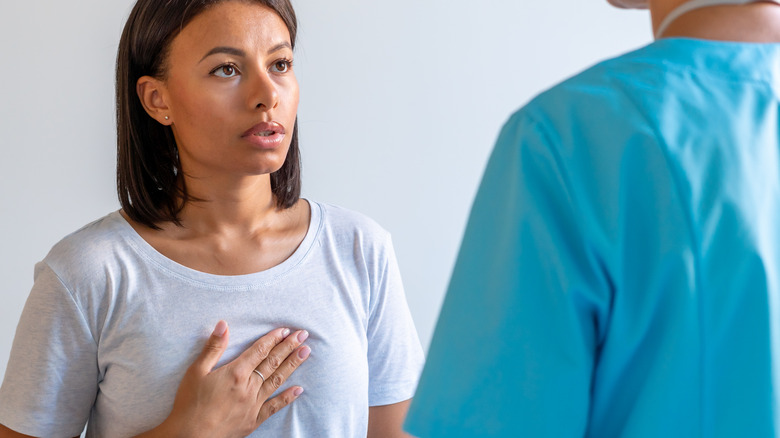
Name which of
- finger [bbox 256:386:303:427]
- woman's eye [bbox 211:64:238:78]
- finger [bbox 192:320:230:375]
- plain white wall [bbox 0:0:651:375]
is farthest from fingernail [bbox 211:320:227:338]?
plain white wall [bbox 0:0:651:375]

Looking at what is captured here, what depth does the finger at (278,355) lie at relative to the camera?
1064 millimetres

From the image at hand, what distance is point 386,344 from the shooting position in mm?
1188

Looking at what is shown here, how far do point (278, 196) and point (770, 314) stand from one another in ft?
2.87

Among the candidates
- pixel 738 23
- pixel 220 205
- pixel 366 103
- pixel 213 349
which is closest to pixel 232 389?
pixel 213 349

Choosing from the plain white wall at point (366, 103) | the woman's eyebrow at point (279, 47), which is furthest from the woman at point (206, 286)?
→ the plain white wall at point (366, 103)

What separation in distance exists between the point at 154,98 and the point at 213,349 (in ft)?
1.26

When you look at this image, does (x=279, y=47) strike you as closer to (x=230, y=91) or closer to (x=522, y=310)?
(x=230, y=91)

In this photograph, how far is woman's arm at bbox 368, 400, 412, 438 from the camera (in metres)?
1.20

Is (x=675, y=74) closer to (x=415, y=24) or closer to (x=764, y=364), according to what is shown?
(x=764, y=364)

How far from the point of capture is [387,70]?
1814 millimetres

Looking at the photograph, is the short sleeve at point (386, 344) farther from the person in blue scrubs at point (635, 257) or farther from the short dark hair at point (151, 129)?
the person in blue scrubs at point (635, 257)

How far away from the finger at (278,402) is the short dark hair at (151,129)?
31cm

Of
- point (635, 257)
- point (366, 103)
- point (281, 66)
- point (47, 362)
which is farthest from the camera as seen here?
point (366, 103)

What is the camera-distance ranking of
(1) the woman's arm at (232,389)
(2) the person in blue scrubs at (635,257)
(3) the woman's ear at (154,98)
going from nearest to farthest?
1. (2) the person in blue scrubs at (635,257)
2. (1) the woman's arm at (232,389)
3. (3) the woman's ear at (154,98)
